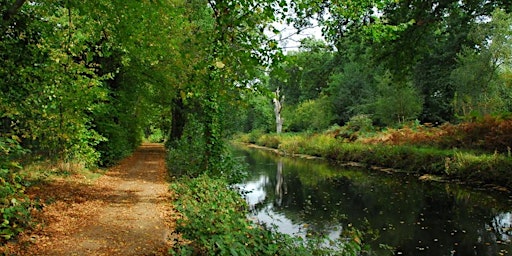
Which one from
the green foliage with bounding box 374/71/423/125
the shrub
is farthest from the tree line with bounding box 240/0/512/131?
the shrub

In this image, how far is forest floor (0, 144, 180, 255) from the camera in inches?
191

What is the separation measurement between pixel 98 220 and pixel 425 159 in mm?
14270

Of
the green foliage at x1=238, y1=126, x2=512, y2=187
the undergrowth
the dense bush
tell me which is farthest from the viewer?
the dense bush

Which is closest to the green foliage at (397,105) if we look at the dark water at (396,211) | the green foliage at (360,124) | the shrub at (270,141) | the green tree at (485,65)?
the green foliage at (360,124)

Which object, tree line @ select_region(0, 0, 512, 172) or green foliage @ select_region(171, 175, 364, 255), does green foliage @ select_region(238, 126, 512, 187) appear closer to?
tree line @ select_region(0, 0, 512, 172)

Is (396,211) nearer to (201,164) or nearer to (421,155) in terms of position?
(201,164)

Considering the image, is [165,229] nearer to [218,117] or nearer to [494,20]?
[218,117]

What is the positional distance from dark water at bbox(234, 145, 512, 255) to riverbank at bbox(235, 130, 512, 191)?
80 cm

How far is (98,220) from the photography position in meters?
6.32

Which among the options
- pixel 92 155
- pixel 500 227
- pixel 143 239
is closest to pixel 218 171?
pixel 92 155

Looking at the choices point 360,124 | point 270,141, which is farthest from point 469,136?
point 270,141

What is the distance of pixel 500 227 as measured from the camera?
8445mm

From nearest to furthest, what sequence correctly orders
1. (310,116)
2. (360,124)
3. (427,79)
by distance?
(360,124) < (427,79) < (310,116)

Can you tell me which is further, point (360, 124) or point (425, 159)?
point (360, 124)
